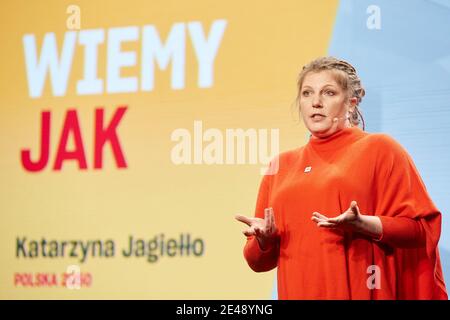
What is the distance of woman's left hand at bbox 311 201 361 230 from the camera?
1994 millimetres

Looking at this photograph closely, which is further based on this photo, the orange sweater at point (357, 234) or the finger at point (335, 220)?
the orange sweater at point (357, 234)

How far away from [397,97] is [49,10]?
4.85ft

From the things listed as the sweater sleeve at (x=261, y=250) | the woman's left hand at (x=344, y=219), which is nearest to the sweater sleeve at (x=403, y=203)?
the woman's left hand at (x=344, y=219)

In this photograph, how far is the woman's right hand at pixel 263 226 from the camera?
218 cm

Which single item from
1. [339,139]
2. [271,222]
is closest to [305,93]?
[339,139]

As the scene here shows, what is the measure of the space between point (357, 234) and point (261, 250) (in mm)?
320

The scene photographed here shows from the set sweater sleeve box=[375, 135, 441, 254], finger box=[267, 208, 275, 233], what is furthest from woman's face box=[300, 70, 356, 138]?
finger box=[267, 208, 275, 233]

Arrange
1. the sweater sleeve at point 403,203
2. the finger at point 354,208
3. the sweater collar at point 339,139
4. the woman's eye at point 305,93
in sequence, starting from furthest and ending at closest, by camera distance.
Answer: the woman's eye at point 305,93 < the sweater collar at point 339,139 < the sweater sleeve at point 403,203 < the finger at point 354,208

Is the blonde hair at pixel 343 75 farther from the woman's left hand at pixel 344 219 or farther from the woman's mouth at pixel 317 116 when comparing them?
the woman's left hand at pixel 344 219

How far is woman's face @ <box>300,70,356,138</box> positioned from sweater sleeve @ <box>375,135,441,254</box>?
0.16 metres

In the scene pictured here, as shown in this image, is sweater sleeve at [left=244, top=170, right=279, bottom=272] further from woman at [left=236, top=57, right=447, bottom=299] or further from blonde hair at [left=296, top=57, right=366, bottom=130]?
blonde hair at [left=296, top=57, right=366, bottom=130]

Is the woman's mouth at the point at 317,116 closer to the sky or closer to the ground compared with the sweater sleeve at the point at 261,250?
closer to the sky

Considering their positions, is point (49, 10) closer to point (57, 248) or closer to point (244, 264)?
point (57, 248)

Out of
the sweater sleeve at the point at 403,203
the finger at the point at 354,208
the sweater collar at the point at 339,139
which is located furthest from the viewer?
the sweater collar at the point at 339,139
